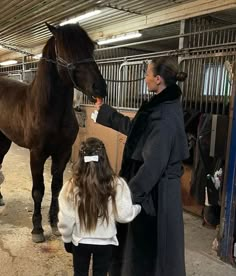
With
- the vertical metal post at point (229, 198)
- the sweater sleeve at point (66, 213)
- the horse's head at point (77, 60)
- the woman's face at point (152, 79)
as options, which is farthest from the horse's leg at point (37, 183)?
the vertical metal post at point (229, 198)

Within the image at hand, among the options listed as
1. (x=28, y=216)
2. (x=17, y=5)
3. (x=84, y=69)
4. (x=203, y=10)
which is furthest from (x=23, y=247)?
(x=17, y=5)

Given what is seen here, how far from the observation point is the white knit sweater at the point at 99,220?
1.39 meters

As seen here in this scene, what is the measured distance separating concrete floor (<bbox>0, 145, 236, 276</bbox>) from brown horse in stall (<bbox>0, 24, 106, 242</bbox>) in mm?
156

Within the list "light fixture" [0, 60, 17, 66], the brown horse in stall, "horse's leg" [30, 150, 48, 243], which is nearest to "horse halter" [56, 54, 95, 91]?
the brown horse in stall

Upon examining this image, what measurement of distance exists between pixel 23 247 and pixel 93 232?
1269 mm

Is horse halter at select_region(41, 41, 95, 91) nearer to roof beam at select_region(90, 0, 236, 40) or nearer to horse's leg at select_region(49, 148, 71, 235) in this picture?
horse's leg at select_region(49, 148, 71, 235)

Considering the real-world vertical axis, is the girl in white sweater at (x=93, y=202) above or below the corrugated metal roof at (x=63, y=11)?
below

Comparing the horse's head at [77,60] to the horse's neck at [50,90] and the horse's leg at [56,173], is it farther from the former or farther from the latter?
the horse's leg at [56,173]

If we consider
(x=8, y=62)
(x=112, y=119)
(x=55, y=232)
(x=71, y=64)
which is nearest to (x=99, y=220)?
(x=112, y=119)

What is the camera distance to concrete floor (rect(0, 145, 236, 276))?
215cm

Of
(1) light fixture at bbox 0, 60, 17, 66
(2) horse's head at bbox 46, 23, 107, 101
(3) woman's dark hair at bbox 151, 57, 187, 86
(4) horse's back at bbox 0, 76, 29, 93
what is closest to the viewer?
(3) woman's dark hair at bbox 151, 57, 187, 86

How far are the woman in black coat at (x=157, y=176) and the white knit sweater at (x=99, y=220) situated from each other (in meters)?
0.08

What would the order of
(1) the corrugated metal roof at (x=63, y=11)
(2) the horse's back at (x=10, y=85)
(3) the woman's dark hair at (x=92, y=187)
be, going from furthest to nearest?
(1) the corrugated metal roof at (x=63, y=11) → (2) the horse's back at (x=10, y=85) → (3) the woman's dark hair at (x=92, y=187)

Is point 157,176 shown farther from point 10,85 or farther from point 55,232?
point 10,85
